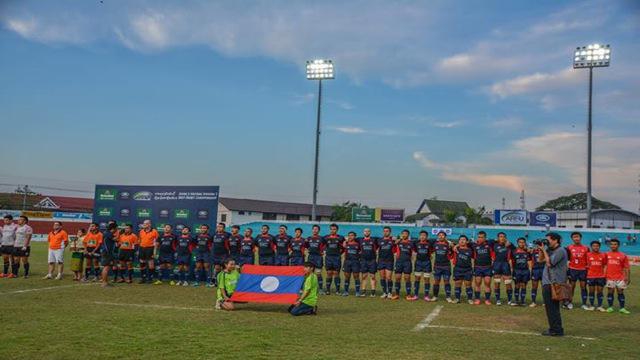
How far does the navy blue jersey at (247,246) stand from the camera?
1564cm

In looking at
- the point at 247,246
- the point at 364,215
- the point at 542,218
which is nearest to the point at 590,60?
the point at 542,218

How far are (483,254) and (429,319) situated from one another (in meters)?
3.72

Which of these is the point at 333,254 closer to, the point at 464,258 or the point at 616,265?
the point at 464,258

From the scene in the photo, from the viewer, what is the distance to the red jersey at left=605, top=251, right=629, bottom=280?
1321cm

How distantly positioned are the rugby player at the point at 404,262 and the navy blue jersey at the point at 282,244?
3259 millimetres

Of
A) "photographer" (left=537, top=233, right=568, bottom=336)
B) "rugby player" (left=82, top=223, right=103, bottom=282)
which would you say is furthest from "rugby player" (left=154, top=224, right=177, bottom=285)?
"photographer" (left=537, top=233, right=568, bottom=336)

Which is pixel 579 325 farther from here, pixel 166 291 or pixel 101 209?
pixel 101 209

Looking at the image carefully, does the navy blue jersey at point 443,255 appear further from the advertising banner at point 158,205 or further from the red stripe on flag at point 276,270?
the advertising banner at point 158,205

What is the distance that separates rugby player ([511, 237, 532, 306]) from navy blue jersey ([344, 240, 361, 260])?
13.9ft

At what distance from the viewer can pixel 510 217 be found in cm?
4762

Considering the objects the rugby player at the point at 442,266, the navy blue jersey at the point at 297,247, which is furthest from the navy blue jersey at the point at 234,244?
the rugby player at the point at 442,266

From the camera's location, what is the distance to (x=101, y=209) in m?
18.5

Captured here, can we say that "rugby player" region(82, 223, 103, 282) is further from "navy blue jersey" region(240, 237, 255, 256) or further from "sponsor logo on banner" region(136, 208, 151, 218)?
"navy blue jersey" region(240, 237, 255, 256)

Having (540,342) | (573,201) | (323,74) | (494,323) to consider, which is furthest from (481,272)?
(573,201)
